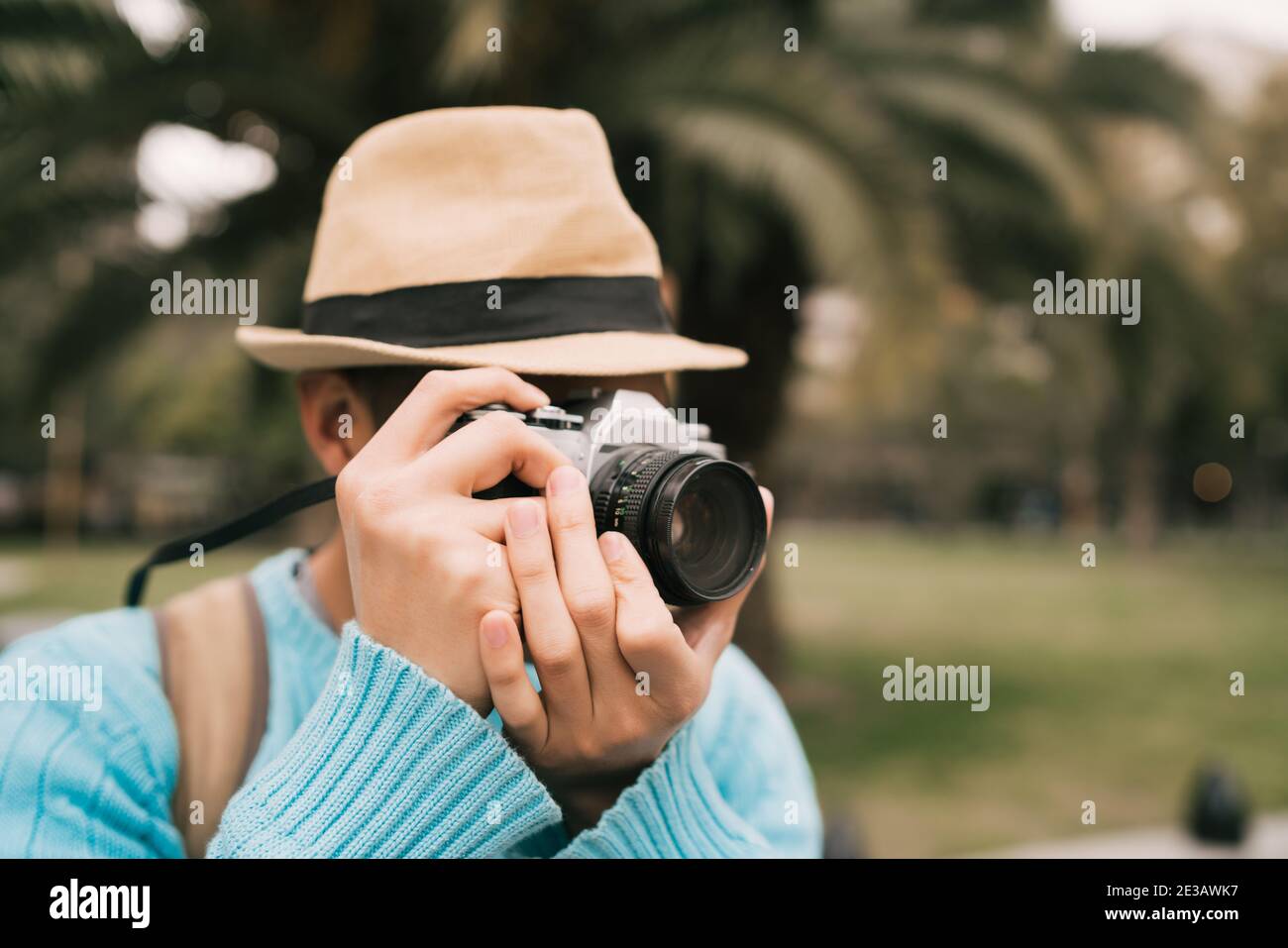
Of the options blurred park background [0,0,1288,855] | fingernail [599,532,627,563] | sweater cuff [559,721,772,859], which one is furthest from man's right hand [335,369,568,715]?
blurred park background [0,0,1288,855]

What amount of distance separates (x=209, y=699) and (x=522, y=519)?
1.65ft

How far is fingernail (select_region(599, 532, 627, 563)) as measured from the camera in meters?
1.20

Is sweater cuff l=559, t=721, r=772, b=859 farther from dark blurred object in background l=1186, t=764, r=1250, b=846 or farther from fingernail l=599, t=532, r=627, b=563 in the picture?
dark blurred object in background l=1186, t=764, r=1250, b=846

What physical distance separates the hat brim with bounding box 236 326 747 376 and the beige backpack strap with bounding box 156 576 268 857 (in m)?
0.36

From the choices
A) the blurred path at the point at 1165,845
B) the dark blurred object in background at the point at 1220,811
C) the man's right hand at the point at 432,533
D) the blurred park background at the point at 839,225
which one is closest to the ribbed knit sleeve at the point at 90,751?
the man's right hand at the point at 432,533

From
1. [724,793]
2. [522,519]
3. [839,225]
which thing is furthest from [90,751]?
[839,225]

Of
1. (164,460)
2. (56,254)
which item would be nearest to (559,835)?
(56,254)

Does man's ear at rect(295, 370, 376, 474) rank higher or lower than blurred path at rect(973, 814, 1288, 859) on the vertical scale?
higher

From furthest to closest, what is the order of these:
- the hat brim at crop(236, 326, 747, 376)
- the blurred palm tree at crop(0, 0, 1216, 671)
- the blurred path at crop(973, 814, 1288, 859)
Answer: the blurred path at crop(973, 814, 1288, 859), the blurred palm tree at crop(0, 0, 1216, 671), the hat brim at crop(236, 326, 747, 376)

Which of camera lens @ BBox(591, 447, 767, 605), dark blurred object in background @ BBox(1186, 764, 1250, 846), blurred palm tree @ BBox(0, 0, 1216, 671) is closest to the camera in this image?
camera lens @ BBox(591, 447, 767, 605)

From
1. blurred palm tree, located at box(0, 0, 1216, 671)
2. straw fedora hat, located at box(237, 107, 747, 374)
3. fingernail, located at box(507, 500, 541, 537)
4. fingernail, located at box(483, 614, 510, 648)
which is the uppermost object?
blurred palm tree, located at box(0, 0, 1216, 671)

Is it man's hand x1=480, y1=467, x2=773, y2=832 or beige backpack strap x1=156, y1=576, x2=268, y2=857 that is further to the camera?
beige backpack strap x1=156, y1=576, x2=268, y2=857

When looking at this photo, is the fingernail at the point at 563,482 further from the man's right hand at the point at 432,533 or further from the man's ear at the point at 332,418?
the man's ear at the point at 332,418
